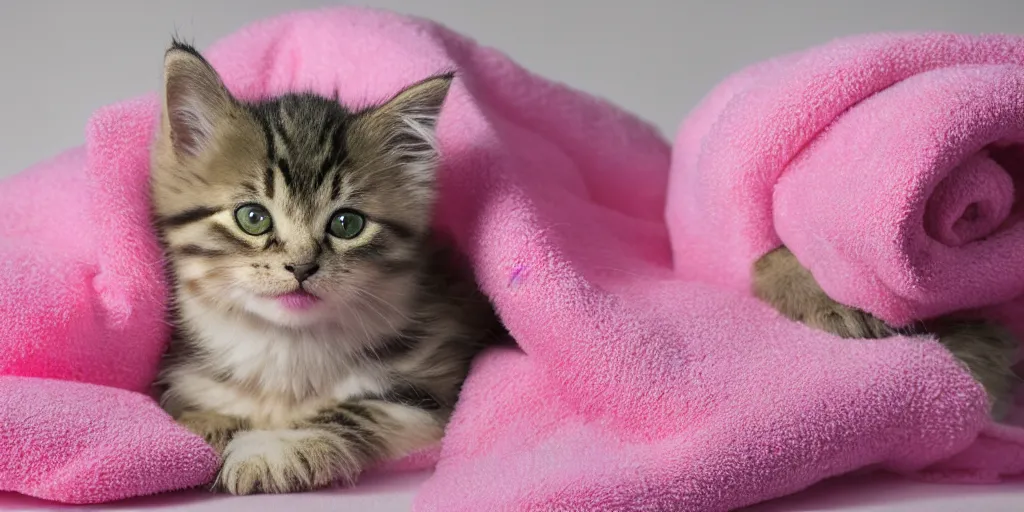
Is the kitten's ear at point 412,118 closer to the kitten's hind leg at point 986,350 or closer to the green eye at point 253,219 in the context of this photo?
the green eye at point 253,219

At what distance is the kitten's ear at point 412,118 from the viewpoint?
1257mm

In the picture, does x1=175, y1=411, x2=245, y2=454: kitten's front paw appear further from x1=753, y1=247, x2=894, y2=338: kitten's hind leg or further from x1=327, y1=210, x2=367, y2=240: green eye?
x1=753, y1=247, x2=894, y2=338: kitten's hind leg

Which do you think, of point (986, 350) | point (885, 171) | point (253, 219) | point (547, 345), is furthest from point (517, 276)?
point (986, 350)

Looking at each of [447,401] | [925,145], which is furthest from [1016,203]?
[447,401]

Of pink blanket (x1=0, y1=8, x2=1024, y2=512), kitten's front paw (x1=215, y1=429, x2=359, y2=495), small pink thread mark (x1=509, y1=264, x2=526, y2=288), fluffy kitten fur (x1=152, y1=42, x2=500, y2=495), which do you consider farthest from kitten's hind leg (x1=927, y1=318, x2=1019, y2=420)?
kitten's front paw (x1=215, y1=429, x2=359, y2=495)

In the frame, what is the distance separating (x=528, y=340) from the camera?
4.05ft

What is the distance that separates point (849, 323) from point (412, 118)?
64cm

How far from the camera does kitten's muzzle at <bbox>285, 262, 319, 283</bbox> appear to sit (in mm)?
1131

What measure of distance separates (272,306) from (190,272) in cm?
15

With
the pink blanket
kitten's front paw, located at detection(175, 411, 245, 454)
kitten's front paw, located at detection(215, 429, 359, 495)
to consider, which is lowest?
kitten's front paw, located at detection(175, 411, 245, 454)

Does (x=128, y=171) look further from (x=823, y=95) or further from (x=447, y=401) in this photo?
(x=823, y=95)

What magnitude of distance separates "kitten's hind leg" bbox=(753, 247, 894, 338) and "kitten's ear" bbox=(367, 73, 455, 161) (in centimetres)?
51

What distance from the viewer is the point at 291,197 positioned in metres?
1.17

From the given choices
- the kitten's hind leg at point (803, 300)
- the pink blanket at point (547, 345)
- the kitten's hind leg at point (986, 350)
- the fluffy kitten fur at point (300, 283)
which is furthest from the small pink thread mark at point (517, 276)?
the kitten's hind leg at point (986, 350)
